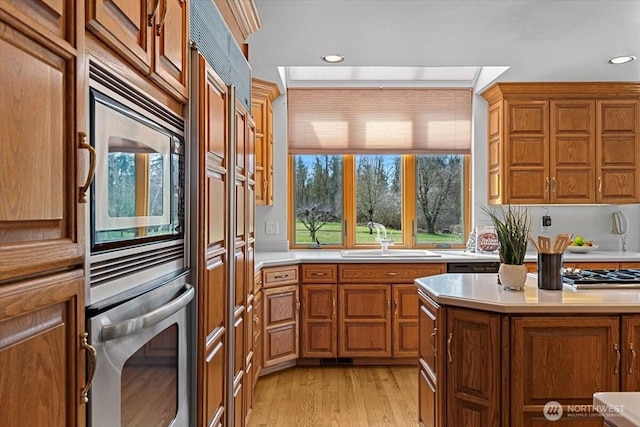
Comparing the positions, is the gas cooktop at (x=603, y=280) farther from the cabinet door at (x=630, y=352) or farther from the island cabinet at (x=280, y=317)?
the island cabinet at (x=280, y=317)

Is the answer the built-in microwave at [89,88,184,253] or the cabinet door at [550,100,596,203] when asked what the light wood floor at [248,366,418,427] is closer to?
the built-in microwave at [89,88,184,253]

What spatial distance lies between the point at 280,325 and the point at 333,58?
2.09 m

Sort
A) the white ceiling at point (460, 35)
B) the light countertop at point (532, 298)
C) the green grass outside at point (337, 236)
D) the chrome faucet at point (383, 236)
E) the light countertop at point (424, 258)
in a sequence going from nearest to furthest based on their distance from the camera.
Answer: the light countertop at point (532, 298) < the white ceiling at point (460, 35) < the light countertop at point (424, 258) < the chrome faucet at point (383, 236) < the green grass outside at point (337, 236)

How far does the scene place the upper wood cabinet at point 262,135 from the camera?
4027mm

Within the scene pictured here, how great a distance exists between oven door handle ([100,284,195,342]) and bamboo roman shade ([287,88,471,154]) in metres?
3.35

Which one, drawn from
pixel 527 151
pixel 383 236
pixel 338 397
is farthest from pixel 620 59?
pixel 338 397

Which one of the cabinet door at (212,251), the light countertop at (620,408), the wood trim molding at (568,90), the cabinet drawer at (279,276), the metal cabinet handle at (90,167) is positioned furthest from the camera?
the wood trim molding at (568,90)

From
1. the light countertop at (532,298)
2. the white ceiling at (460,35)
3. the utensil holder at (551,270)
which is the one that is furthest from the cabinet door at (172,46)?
the utensil holder at (551,270)

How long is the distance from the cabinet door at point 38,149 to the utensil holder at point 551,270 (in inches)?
84.0

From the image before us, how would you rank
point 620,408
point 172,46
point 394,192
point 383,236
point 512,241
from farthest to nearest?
point 394,192 < point 383,236 < point 512,241 < point 172,46 < point 620,408

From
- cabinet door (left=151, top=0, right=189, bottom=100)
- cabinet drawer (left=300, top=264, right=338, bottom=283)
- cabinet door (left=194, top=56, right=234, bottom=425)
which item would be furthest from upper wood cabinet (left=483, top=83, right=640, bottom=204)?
cabinet door (left=151, top=0, right=189, bottom=100)

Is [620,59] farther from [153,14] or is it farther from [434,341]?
[153,14]

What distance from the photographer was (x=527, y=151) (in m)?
4.23

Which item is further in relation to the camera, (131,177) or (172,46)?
(172,46)
